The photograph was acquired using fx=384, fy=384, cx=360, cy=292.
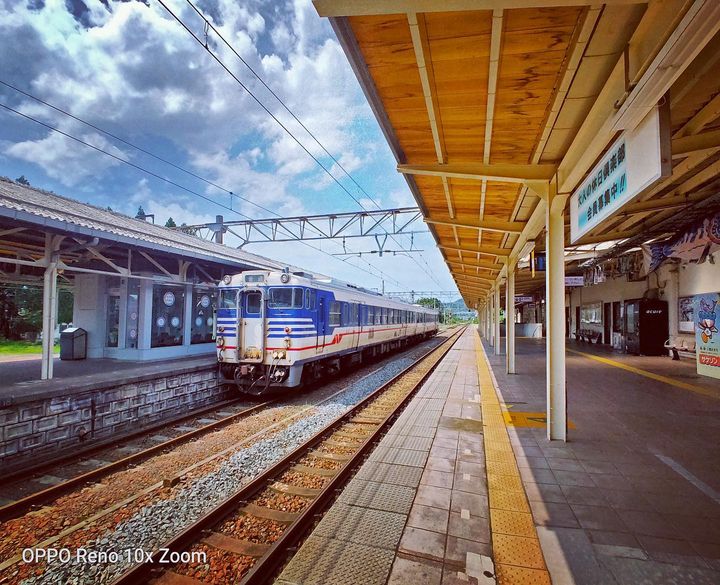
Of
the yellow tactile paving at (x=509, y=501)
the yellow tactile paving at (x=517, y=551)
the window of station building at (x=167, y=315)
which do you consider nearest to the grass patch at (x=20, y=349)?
the window of station building at (x=167, y=315)

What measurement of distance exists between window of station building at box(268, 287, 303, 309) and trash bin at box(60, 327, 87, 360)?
20.2 feet

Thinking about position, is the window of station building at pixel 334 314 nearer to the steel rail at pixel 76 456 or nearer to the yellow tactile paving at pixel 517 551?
the steel rail at pixel 76 456

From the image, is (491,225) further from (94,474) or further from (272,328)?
(94,474)

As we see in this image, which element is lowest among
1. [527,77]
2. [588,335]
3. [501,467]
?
[501,467]

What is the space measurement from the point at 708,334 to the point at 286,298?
34.8ft

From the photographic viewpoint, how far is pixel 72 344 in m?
10.5

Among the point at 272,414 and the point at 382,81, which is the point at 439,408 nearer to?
the point at 272,414

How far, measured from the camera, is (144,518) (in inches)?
145

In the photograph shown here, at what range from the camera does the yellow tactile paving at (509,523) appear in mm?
→ 2490

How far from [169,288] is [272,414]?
6129 millimetres

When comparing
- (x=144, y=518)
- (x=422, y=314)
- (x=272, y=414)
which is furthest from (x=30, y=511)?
(x=422, y=314)

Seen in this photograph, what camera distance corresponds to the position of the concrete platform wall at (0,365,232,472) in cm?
555

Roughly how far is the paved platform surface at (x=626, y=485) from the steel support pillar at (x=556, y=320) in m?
0.32

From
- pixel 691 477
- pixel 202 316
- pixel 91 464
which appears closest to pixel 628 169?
pixel 691 477
